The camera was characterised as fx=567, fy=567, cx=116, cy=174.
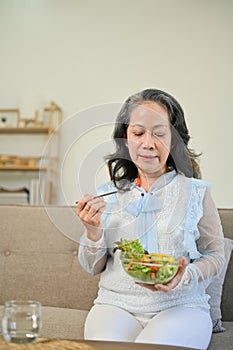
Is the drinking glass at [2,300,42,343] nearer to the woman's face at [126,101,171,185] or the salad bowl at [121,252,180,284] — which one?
the salad bowl at [121,252,180,284]

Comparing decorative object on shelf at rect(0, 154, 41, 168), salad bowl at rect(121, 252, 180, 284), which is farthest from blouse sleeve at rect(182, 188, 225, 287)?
decorative object on shelf at rect(0, 154, 41, 168)

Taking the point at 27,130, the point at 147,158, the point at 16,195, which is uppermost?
the point at 27,130

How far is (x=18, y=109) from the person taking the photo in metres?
5.45

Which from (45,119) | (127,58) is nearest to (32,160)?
(45,119)

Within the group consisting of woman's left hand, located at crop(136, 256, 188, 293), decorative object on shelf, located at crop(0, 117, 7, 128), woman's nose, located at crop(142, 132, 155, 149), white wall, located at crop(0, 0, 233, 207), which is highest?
white wall, located at crop(0, 0, 233, 207)

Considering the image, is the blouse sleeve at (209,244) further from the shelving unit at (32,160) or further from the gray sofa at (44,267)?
the shelving unit at (32,160)

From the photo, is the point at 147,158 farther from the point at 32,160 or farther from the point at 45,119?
the point at 45,119

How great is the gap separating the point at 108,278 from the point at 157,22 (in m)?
3.99

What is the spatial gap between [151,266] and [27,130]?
13.7 ft

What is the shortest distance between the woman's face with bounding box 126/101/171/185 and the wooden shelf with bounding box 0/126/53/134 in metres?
3.70

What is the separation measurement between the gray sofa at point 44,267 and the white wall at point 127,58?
3067mm

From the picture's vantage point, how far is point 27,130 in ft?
17.6

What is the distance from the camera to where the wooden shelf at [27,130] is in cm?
528

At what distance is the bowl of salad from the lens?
135cm
